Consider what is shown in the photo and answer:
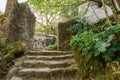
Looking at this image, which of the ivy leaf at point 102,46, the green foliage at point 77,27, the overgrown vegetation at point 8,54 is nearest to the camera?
the ivy leaf at point 102,46

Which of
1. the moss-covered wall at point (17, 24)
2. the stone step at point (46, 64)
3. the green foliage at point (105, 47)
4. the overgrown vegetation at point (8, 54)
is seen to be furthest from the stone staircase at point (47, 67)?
the green foliage at point (105, 47)

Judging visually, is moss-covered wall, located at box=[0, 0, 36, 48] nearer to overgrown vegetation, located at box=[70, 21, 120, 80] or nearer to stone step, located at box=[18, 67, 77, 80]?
stone step, located at box=[18, 67, 77, 80]

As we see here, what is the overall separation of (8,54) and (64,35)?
9.93 feet

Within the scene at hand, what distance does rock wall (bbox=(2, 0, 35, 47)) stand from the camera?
25.1 ft

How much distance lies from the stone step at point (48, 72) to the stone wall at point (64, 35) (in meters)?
2.96

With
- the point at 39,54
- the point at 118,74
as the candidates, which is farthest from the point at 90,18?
the point at 118,74

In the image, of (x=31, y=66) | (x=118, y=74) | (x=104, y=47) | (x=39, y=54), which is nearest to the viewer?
(x=118, y=74)

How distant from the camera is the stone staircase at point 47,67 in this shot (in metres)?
5.64

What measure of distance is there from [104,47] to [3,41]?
16.5 feet

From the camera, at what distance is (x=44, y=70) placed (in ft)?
18.9

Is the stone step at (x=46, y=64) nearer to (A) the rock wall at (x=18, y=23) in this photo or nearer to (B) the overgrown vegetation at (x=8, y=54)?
(B) the overgrown vegetation at (x=8, y=54)

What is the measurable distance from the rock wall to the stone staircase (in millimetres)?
1140

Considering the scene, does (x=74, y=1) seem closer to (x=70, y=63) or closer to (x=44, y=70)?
(x=70, y=63)

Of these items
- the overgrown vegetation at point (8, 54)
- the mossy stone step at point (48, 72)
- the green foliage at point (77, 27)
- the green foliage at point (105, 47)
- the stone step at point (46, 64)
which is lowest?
the mossy stone step at point (48, 72)
